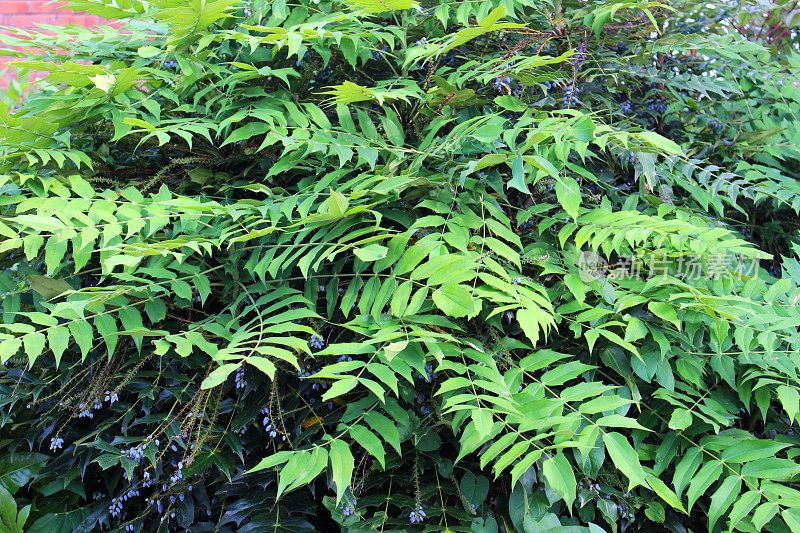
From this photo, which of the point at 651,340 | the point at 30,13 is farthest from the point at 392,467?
the point at 30,13

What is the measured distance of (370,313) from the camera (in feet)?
4.11

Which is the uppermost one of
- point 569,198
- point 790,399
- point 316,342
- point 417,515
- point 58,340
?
point 569,198

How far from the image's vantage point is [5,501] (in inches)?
53.9

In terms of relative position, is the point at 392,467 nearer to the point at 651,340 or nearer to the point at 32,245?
the point at 651,340

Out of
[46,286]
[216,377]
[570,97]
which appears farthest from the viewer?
[570,97]

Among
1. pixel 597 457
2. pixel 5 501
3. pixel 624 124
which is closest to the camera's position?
pixel 597 457

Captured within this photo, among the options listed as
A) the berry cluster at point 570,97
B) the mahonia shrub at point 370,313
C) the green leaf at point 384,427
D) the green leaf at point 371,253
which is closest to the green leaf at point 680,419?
the mahonia shrub at point 370,313

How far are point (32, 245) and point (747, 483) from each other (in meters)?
1.63

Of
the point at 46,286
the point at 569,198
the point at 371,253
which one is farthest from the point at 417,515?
the point at 46,286

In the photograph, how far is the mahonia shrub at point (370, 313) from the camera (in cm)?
110

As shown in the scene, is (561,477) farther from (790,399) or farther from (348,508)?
(790,399)

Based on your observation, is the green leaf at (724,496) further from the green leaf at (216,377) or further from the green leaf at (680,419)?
the green leaf at (216,377)

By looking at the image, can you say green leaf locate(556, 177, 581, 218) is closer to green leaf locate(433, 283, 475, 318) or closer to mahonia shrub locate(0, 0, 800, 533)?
mahonia shrub locate(0, 0, 800, 533)

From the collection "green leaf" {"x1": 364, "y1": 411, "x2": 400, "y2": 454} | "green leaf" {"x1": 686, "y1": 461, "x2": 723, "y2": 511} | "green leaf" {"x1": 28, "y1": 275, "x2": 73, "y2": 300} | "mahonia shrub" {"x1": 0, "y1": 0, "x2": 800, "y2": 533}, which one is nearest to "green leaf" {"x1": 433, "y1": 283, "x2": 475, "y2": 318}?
"mahonia shrub" {"x1": 0, "y1": 0, "x2": 800, "y2": 533}
